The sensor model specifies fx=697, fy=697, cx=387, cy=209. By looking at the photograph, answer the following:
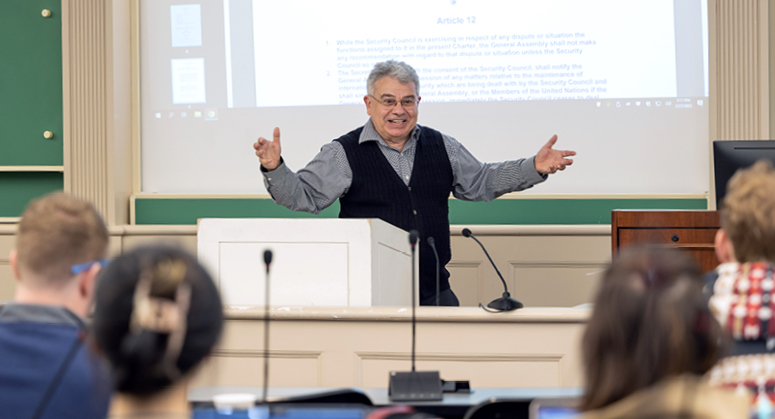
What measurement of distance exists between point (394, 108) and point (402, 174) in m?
0.27

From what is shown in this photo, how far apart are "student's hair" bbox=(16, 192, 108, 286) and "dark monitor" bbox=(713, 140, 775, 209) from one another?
5.93 ft

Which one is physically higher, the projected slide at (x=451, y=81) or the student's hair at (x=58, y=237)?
the projected slide at (x=451, y=81)

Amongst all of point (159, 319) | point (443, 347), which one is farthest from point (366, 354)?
point (159, 319)

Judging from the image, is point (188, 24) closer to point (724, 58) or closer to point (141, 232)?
point (141, 232)

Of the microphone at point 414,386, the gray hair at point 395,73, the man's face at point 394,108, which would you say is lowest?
the microphone at point 414,386

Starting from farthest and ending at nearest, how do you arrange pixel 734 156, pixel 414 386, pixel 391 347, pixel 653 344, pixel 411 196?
pixel 411 196 → pixel 734 156 → pixel 391 347 → pixel 414 386 → pixel 653 344

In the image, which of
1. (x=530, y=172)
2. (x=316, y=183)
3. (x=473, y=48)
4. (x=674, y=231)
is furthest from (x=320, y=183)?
(x=473, y=48)

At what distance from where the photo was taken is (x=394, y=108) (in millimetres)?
2854

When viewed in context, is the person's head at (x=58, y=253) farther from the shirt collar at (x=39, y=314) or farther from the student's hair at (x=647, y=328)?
the student's hair at (x=647, y=328)

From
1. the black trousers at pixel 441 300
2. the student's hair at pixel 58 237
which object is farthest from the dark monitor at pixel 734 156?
the student's hair at pixel 58 237

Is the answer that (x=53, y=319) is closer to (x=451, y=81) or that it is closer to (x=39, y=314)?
(x=39, y=314)

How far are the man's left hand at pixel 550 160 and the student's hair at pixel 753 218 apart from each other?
5.23ft

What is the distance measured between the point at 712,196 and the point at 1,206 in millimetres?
Result: 4109

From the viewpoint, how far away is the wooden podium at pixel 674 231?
7.48ft
